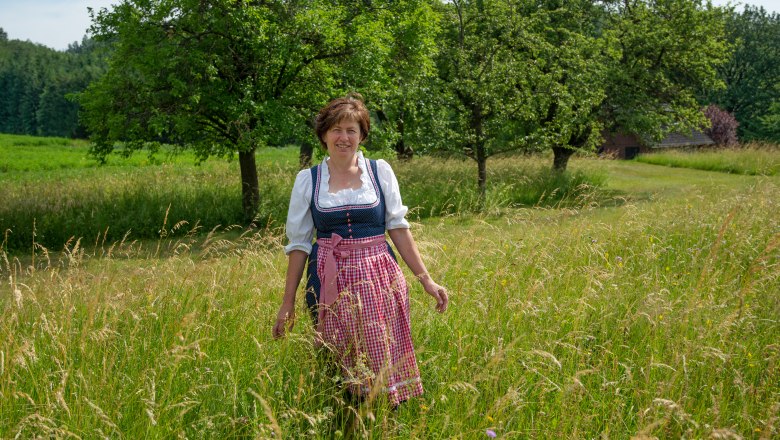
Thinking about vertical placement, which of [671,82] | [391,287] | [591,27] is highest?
[591,27]

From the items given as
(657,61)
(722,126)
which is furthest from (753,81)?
Result: (657,61)

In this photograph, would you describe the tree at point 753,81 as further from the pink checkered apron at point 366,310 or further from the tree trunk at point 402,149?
the pink checkered apron at point 366,310

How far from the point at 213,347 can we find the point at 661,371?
8.70 ft

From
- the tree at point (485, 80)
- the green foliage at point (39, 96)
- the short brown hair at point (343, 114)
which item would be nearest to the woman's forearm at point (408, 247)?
the short brown hair at point (343, 114)

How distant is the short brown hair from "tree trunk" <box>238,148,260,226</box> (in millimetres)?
9977

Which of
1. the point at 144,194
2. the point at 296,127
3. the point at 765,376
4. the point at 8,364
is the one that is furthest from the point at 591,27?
the point at 8,364

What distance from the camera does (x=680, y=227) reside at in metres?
7.44

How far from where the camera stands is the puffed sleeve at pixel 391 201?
11.3ft

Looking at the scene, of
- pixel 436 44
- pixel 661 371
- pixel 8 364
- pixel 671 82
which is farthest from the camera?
pixel 671 82

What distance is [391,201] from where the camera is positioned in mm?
3453

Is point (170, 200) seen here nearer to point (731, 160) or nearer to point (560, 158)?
point (560, 158)

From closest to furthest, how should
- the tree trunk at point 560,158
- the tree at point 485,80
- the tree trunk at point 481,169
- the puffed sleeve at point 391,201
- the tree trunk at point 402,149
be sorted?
the puffed sleeve at point 391,201 → the tree at point 485,80 → the tree trunk at point 481,169 → the tree trunk at point 402,149 → the tree trunk at point 560,158

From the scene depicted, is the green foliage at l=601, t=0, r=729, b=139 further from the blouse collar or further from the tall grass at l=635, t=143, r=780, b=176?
the blouse collar

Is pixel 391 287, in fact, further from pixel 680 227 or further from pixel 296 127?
pixel 296 127
